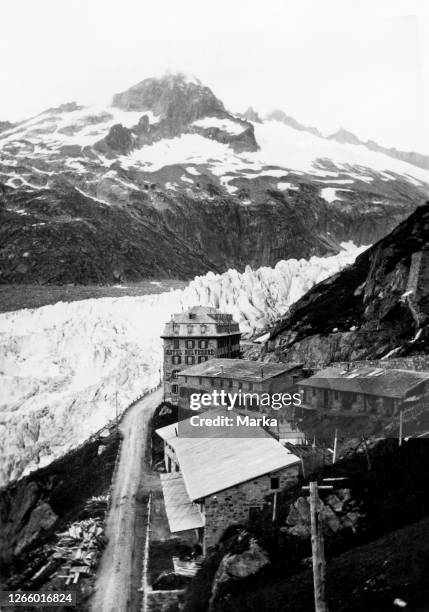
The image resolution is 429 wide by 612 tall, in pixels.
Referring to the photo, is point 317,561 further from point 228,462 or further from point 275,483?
point 228,462

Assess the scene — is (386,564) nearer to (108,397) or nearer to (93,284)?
(108,397)

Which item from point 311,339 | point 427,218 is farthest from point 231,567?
point 427,218

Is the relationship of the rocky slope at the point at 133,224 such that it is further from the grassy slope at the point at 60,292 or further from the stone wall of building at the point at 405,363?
the stone wall of building at the point at 405,363

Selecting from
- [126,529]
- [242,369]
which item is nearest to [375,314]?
[242,369]

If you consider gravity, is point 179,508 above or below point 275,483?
below

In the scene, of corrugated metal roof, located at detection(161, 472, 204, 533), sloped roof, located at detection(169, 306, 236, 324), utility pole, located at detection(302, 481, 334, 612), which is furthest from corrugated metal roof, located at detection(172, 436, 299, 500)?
sloped roof, located at detection(169, 306, 236, 324)
